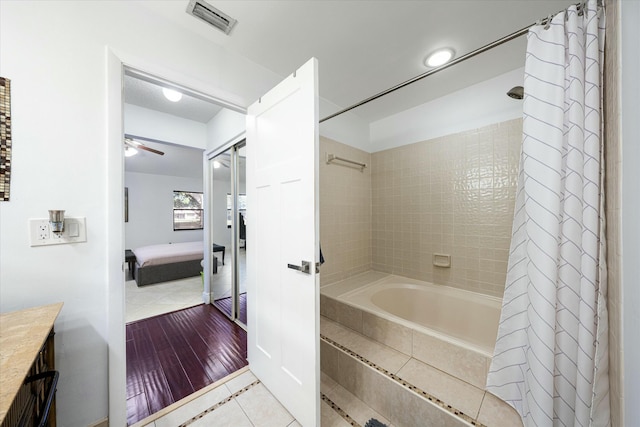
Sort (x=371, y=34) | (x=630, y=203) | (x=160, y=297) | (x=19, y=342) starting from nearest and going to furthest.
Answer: (x=630, y=203) → (x=19, y=342) → (x=371, y=34) → (x=160, y=297)

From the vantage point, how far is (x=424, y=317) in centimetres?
214

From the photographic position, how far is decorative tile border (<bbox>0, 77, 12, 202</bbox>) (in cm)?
92

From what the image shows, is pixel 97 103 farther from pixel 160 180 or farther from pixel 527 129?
pixel 160 180

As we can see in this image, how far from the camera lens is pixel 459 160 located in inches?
83.4

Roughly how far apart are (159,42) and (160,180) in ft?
17.2

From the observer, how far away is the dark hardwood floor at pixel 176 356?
4.79ft

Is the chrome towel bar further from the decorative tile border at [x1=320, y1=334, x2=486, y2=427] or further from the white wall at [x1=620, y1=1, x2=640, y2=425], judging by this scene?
the white wall at [x1=620, y1=1, x2=640, y2=425]

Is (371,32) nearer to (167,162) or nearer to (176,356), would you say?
(176,356)

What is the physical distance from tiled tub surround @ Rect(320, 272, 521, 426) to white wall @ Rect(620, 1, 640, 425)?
2.17 feet

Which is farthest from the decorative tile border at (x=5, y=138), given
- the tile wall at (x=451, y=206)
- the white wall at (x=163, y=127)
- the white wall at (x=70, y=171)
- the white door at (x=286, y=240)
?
the tile wall at (x=451, y=206)

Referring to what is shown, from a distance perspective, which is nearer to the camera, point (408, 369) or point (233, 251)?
point (408, 369)

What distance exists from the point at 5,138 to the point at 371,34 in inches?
77.6

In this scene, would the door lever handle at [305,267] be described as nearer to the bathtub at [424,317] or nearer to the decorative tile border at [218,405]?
the bathtub at [424,317]

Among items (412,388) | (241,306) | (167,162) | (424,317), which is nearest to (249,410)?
(412,388)
